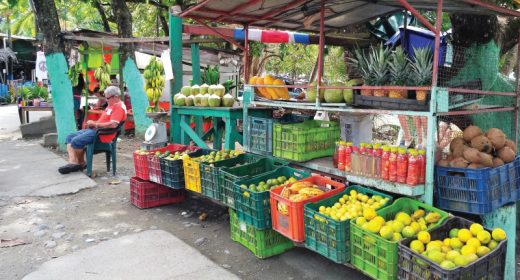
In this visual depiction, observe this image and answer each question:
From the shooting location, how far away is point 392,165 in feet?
12.4

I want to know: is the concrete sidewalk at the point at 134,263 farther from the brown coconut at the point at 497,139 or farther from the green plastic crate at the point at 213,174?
the brown coconut at the point at 497,139

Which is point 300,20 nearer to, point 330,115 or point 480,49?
point 330,115

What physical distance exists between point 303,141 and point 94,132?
14.3 ft

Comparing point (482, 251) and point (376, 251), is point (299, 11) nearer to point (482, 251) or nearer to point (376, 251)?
point (376, 251)

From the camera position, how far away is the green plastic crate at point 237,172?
464cm

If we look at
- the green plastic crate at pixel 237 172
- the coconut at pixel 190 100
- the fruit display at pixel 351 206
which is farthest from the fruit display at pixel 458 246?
the coconut at pixel 190 100

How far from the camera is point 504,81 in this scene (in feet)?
17.7

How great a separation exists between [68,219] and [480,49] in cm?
600

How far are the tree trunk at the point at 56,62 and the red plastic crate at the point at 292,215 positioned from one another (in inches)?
295

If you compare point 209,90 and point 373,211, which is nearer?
point 373,211

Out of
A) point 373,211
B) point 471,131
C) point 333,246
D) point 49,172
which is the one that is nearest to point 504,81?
point 471,131

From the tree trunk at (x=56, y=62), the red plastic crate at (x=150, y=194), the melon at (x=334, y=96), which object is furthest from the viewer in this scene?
the tree trunk at (x=56, y=62)

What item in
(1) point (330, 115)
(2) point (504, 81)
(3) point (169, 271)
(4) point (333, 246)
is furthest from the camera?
(1) point (330, 115)

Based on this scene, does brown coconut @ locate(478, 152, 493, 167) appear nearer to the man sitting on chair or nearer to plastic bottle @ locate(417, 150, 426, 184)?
plastic bottle @ locate(417, 150, 426, 184)
